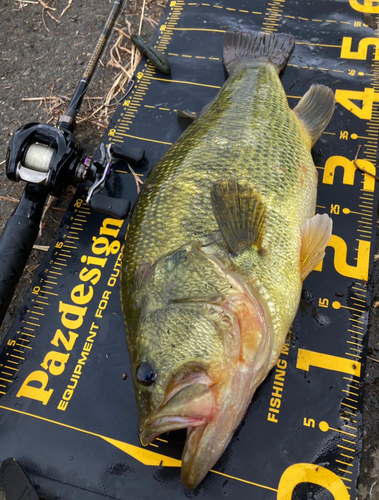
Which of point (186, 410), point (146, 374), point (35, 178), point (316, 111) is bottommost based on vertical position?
point (186, 410)

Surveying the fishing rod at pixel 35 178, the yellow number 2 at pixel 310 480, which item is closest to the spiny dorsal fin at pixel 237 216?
the fishing rod at pixel 35 178

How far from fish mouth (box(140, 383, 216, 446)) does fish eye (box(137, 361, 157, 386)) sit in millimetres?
132

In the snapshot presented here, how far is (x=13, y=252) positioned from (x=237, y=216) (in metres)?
1.68

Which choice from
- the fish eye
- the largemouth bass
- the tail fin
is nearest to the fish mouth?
the largemouth bass

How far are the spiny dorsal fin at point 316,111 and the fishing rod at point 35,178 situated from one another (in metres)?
1.63

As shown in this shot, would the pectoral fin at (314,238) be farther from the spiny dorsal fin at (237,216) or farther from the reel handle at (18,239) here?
the reel handle at (18,239)

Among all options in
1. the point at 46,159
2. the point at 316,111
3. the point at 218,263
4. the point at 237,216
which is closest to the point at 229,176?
the point at 237,216

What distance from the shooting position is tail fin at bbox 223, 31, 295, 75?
123 inches

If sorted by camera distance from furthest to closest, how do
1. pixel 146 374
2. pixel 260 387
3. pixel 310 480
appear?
pixel 260 387 < pixel 310 480 < pixel 146 374

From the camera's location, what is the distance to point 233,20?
3.80m

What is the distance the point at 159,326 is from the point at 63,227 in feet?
5.74

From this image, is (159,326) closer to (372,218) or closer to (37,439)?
(37,439)

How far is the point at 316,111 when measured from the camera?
284cm

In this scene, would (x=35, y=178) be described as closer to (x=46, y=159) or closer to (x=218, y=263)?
(x=46, y=159)
